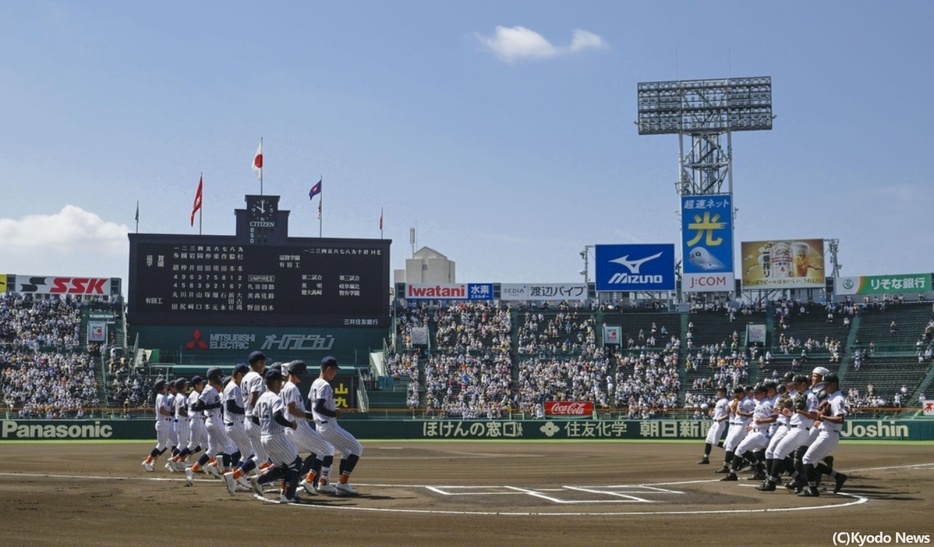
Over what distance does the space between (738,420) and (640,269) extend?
43577mm

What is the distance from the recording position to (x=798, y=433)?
1844 centimetres

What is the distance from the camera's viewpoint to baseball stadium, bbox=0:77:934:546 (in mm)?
14953

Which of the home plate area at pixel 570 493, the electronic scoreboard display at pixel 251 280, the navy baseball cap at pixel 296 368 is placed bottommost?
the home plate area at pixel 570 493

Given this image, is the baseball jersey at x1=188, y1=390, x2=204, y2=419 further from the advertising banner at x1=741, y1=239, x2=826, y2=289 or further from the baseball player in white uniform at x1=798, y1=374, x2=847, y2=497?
the advertising banner at x1=741, y1=239, x2=826, y2=289

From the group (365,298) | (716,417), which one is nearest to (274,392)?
(716,417)

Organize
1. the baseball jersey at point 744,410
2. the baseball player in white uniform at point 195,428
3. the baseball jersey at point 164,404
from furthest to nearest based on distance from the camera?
the baseball jersey at point 164,404 < the baseball jersey at point 744,410 < the baseball player in white uniform at point 195,428

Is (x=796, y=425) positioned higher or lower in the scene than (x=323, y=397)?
lower

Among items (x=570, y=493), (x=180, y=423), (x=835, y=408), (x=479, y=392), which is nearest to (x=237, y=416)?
(x=570, y=493)

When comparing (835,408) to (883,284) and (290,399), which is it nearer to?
(290,399)

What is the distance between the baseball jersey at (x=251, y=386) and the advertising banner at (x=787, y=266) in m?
54.9

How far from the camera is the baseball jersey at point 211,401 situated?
67.1ft

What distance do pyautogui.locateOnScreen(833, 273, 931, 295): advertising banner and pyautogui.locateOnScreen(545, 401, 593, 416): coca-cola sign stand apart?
2530cm

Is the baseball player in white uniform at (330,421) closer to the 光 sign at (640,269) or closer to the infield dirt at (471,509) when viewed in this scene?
the infield dirt at (471,509)

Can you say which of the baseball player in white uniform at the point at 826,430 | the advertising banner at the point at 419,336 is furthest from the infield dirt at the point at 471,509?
the advertising banner at the point at 419,336
